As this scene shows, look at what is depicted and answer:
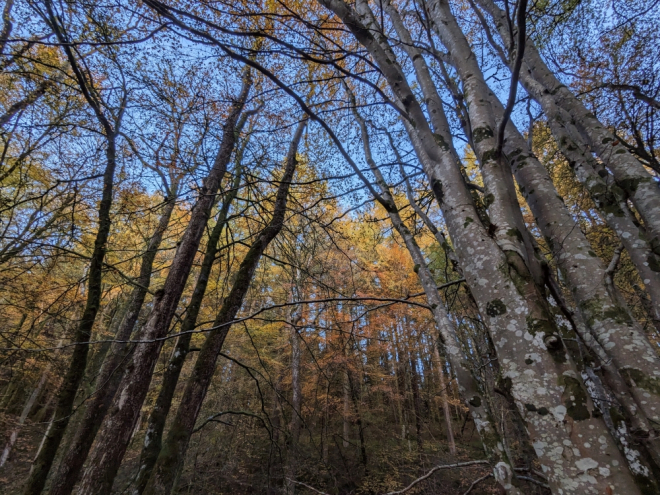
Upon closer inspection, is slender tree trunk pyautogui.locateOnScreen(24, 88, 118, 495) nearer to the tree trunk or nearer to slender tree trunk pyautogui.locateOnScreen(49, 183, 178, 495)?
the tree trunk

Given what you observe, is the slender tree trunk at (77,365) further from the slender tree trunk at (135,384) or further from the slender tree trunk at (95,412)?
the slender tree trunk at (135,384)

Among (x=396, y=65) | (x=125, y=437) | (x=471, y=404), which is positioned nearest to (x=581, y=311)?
(x=471, y=404)

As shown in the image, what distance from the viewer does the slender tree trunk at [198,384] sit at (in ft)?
9.30

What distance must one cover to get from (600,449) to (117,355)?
7031mm

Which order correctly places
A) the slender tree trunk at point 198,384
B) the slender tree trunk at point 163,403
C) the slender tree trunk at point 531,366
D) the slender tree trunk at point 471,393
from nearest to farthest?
1. the slender tree trunk at point 531,366
2. the slender tree trunk at point 471,393
3. the slender tree trunk at point 198,384
4. the slender tree trunk at point 163,403

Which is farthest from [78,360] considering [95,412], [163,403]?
[163,403]

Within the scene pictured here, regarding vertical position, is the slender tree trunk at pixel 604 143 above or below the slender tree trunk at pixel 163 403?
above

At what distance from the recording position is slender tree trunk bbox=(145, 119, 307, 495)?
2.83 meters

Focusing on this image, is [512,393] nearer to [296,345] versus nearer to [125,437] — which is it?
[125,437]

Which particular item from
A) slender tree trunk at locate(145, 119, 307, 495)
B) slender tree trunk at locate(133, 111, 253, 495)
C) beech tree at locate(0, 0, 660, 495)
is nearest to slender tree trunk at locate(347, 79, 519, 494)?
beech tree at locate(0, 0, 660, 495)

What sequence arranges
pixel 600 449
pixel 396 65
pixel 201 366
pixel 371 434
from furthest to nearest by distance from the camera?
pixel 371 434
pixel 201 366
pixel 396 65
pixel 600 449

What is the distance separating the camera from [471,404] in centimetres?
153

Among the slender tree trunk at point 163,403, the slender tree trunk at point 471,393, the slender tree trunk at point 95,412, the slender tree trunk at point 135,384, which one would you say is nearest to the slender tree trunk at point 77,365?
the slender tree trunk at point 95,412

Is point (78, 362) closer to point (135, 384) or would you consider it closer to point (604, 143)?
point (135, 384)
